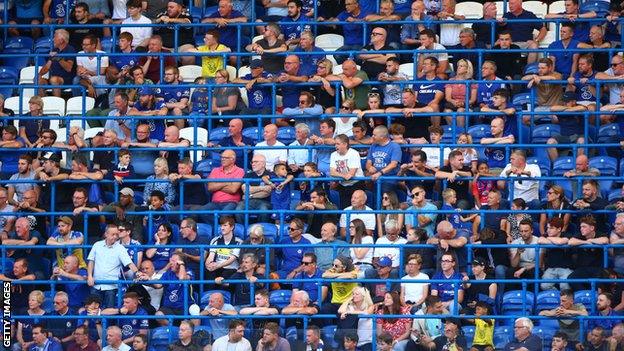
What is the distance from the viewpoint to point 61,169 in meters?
22.0

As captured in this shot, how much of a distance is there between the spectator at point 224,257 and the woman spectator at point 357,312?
4.83ft

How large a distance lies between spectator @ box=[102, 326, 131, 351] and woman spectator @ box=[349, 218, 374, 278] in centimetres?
274

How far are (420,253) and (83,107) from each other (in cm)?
477

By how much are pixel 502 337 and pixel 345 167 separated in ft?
10.4

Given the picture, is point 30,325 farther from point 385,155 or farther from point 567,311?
point 567,311

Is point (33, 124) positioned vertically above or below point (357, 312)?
above

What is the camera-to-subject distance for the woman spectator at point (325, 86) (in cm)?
2228

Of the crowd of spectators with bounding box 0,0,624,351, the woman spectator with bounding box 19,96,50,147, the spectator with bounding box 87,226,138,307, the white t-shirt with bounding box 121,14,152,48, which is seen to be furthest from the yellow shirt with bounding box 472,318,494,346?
the white t-shirt with bounding box 121,14,152,48

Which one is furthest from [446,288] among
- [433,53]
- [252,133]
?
[433,53]

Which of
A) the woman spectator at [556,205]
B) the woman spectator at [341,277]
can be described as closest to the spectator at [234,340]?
the woman spectator at [341,277]

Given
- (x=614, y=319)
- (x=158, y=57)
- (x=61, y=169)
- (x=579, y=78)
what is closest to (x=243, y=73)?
(x=158, y=57)

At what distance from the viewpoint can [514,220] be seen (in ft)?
68.3

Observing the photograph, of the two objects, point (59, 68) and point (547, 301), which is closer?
point (547, 301)

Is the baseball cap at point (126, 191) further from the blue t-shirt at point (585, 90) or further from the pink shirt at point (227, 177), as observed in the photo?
the blue t-shirt at point (585, 90)
